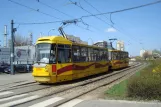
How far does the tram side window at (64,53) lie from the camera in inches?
723

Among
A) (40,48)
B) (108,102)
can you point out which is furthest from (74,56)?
(108,102)

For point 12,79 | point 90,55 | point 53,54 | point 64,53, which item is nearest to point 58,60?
point 53,54

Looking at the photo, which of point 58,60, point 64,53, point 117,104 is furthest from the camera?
point 64,53

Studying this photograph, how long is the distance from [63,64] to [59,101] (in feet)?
22.6

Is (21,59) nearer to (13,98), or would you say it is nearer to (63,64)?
(63,64)

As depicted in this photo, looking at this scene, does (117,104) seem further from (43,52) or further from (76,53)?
(76,53)

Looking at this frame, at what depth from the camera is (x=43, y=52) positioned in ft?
59.0

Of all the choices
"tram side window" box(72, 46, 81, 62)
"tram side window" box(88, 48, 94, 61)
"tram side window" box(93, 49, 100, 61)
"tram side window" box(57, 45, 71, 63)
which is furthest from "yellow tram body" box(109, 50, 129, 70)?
"tram side window" box(57, 45, 71, 63)

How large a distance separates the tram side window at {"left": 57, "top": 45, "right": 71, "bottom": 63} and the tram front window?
0.87 metres

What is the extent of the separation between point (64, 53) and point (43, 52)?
1716 mm

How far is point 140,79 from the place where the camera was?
11844mm

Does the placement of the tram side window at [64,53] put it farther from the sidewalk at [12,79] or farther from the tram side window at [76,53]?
the sidewalk at [12,79]

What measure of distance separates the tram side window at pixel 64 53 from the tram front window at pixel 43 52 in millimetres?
868

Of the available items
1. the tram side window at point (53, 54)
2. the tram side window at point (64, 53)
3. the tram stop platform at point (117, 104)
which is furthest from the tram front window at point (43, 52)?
the tram stop platform at point (117, 104)
